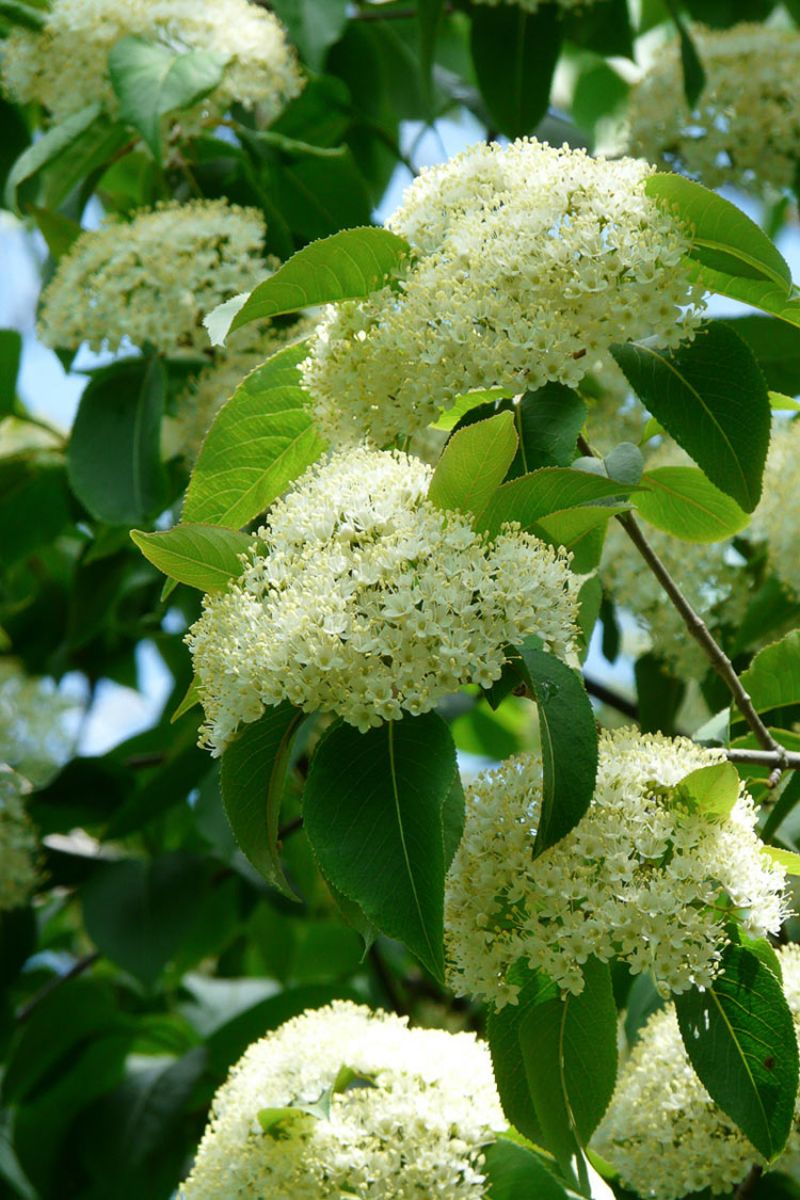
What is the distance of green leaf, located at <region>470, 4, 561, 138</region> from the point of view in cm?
356

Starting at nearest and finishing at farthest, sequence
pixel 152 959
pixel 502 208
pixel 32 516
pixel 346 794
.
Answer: pixel 346 794, pixel 502 208, pixel 152 959, pixel 32 516

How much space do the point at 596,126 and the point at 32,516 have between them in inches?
80.5

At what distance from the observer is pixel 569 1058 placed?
1.70m

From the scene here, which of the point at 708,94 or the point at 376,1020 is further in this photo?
the point at 708,94

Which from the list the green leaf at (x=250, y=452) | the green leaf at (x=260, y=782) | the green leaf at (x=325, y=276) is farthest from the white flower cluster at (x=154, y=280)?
the green leaf at (x=260, y=782)

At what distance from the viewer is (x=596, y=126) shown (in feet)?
14.7

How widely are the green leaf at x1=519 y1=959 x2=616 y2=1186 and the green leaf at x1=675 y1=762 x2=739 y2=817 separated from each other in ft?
0.66

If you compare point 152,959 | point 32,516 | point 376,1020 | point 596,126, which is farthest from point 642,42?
point 376,1020

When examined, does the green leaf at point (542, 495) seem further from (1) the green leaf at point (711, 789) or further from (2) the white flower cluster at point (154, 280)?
(2) the white flower cluster at point (154, 280)

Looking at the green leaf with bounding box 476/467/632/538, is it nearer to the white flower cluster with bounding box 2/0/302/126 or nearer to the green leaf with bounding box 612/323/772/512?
the green leaf with bounding box 612/323/772/512

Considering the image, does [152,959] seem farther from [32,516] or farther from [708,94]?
[708,94]

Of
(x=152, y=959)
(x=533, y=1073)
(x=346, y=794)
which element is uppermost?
(x=346, y=794)

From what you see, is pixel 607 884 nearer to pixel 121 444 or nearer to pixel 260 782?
pixel 260 782

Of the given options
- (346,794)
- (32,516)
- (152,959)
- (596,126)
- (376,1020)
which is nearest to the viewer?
(346,794)
